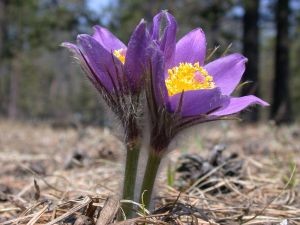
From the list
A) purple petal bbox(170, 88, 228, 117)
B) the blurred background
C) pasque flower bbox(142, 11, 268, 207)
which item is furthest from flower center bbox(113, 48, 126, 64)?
the blurred background

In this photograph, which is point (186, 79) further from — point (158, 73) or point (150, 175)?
point (150, 175)

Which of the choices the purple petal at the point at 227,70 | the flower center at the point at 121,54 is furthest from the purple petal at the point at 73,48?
the purple petal at the point at 227,70

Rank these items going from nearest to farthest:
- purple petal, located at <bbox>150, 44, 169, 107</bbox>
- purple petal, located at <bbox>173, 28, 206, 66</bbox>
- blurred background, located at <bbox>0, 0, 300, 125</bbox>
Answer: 1. purple petal, located at <bbox>150, 44, 169, 107</bbox>
2. purple petal, located at <bbox>173, 28, 206, 66</bbox>
3. blurred background, located at <bbox>0, 0, 300, 125</bbox>

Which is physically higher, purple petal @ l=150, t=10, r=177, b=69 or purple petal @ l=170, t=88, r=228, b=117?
purple petal @ l=150, t=10, r=177, b=69

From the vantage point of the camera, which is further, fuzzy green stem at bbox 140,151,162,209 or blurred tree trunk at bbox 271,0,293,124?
blurred tree trunk at bbox 271,0,293,124

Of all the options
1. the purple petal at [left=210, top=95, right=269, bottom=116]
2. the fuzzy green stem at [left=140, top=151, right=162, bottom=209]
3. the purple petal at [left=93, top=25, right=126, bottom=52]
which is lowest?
the fuzzy green stem at [left=140, top=151, right=162, bottom=209]

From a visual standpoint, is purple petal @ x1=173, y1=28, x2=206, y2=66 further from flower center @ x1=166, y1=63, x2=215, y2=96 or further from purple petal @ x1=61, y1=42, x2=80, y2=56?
purple petal @ x1=61, y1=42, x2=80, y2=56

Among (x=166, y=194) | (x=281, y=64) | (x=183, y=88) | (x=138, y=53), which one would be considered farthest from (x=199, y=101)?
(x=281, y=64)
